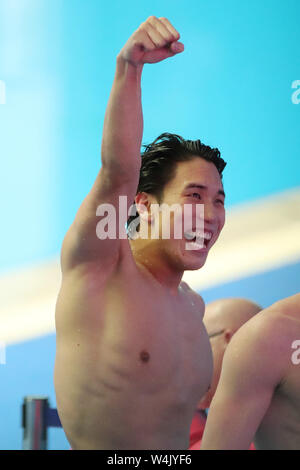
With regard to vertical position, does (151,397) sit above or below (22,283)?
below

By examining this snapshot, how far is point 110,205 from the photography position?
2.24 feet

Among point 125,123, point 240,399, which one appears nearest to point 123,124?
point 125,123

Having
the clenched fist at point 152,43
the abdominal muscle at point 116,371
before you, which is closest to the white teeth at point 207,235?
the abdominal muscle at point 116,371

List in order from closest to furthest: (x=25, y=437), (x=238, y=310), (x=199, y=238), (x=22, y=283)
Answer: (x=199, y=238) < (x=25, y=437) < (x=238, y=310) < (x=22, y=283)

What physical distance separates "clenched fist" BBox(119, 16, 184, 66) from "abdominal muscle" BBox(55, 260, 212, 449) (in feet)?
0.82

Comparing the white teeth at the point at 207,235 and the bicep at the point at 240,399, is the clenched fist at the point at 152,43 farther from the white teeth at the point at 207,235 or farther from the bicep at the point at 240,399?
the bicep at the point at 240,399

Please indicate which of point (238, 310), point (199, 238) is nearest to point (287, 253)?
point (238, 310)

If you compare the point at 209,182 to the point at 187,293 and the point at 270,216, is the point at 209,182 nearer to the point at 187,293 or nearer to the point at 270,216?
the point at 187,293

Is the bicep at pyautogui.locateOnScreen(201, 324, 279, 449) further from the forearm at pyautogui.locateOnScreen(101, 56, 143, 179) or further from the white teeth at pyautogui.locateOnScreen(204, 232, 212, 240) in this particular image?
the forearm at pyautogui.locateOnScreen(101, 56, 143, 179)

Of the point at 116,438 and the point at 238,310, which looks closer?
the point at 116,438

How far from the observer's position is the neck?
2.68 feet

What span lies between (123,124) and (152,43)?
90mm

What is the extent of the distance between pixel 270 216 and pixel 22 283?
58 centimetres

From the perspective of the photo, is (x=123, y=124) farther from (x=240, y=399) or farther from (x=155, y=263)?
(x=240, y=399)
